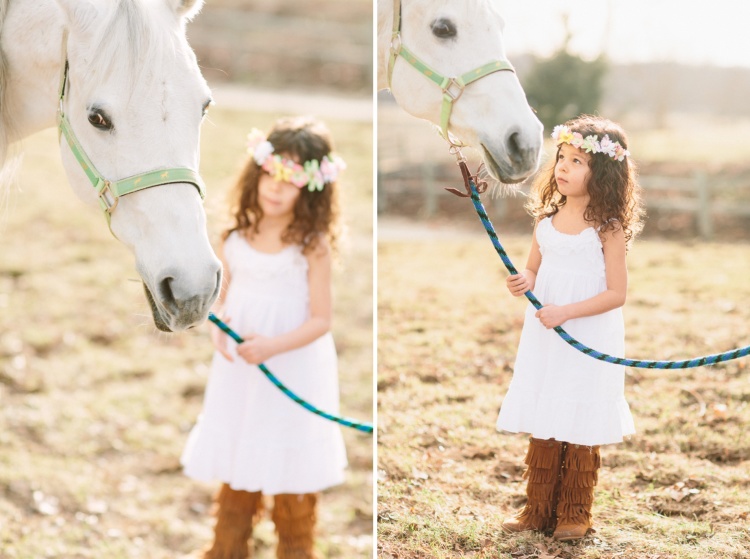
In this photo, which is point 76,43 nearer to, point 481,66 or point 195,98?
point 195,98

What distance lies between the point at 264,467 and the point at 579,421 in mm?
1261

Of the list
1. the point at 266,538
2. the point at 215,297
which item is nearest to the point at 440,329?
the point at 266,538

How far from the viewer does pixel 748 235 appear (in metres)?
8.46

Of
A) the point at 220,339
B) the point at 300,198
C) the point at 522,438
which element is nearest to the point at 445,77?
the point at 300,198

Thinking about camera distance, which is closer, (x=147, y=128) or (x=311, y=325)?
(x=147, y=128)

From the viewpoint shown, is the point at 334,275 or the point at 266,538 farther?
the point at 334,275

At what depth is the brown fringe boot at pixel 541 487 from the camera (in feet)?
7.84

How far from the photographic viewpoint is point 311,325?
285 centimetres

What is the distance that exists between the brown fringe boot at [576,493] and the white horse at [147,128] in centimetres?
127

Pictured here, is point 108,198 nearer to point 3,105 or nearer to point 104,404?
point 3,105

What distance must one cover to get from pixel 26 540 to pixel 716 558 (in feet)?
8.86

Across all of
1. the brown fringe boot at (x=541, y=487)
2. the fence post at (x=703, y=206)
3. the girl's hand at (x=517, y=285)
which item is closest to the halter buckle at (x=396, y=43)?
the girl's hand at (x=517, y=285)

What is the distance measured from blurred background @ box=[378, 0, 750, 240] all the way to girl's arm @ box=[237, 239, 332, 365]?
6.95 feet

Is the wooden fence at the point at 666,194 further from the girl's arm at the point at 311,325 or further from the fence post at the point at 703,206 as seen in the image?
the girl's arm at the point at 311,325
